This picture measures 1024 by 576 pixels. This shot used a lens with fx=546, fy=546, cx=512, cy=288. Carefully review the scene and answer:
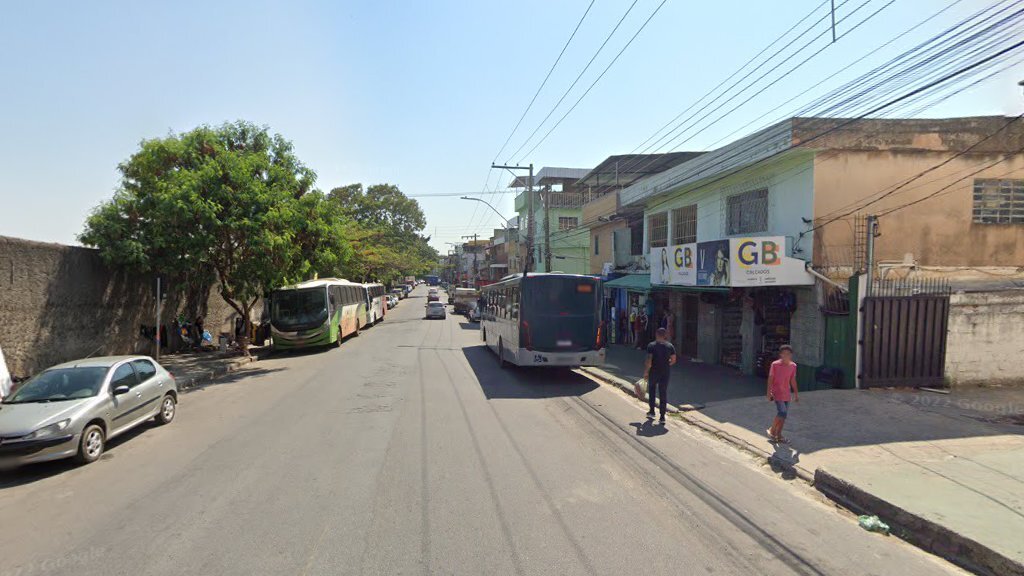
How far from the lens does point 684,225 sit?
735 inches

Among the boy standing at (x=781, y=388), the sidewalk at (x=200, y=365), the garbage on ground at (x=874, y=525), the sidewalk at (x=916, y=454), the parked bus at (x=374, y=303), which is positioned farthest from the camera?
the parked bus at (x=374, y=303)

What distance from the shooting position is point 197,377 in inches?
579

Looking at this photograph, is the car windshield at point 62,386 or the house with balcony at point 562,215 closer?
the car windshield at point 62,386

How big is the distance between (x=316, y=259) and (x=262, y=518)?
553 inches

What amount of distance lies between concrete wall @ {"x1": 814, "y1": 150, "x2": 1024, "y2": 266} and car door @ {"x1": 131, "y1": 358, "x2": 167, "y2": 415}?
13751 millimetres

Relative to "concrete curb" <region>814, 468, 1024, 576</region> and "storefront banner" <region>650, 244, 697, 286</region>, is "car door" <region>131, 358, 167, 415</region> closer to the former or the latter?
"concrete curb" <region>814, 468, 1024, 576</region>

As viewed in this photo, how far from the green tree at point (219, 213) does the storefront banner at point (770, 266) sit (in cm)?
1241

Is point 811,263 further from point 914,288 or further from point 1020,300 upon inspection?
point 1020,300

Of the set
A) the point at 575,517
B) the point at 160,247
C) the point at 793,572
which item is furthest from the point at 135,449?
the point at 160,247

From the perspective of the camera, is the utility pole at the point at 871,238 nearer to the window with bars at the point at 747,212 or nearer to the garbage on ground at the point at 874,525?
the window with bars at the point at 747,212

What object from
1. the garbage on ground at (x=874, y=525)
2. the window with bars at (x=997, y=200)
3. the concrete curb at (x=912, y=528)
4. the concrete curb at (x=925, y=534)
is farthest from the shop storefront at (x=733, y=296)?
the garbage on ground at (x=874, y=525)

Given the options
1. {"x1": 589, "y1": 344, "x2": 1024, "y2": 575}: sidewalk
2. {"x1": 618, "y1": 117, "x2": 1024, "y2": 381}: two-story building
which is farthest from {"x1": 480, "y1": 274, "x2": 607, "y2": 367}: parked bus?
{"x1": 618, "y1": 117, "x2": 1024, "y2": 381}: two-story building

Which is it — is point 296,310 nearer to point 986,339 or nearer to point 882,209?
point 882,209

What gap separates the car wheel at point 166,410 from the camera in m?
9.58
